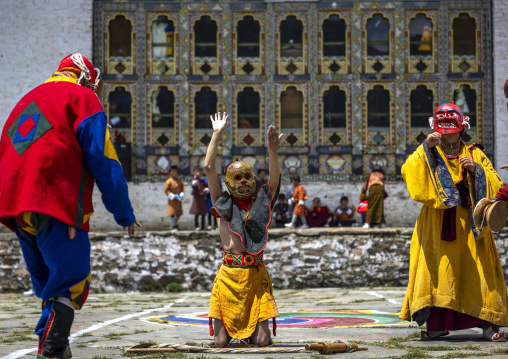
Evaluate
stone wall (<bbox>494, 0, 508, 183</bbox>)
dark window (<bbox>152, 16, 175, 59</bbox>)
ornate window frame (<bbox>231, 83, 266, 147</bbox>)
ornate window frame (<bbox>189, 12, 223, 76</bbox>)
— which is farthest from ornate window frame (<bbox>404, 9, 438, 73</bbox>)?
dark window (<bbox>152, 16, 175, 59</bbox>)

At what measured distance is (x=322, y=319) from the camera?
914 cm

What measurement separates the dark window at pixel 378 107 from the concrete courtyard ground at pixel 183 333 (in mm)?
11642

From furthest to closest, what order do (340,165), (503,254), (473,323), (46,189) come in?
(340,165)
(503,254)
(473,323)
(46,189)

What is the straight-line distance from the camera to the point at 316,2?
79.6 ft

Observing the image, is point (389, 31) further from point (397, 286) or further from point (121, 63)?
point (397, 286)

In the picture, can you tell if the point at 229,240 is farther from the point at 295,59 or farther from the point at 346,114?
the point at 295,59

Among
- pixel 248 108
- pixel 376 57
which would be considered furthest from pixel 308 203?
pixel 376 57

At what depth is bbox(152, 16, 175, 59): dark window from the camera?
2438cm

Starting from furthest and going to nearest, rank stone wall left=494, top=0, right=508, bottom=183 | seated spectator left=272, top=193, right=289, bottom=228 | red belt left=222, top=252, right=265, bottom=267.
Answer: stone wall left=494, top=0, right=508, bottom=183, seated spectator left=272, top=193, right=289, bottom=228, red belt left=222, top=252, right=265, bottom=267

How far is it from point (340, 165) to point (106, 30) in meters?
7.50

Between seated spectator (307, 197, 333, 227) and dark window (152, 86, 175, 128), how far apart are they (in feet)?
16.4

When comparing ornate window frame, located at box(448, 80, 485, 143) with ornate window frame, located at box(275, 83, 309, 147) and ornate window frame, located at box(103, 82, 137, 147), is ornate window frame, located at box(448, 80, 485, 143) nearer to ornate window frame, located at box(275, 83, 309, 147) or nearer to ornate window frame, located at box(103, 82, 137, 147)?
ornate window frame, located at box(275, 83, 309, 147)

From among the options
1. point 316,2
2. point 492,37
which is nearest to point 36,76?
point 316,2

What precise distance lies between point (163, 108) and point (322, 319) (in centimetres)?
1586
